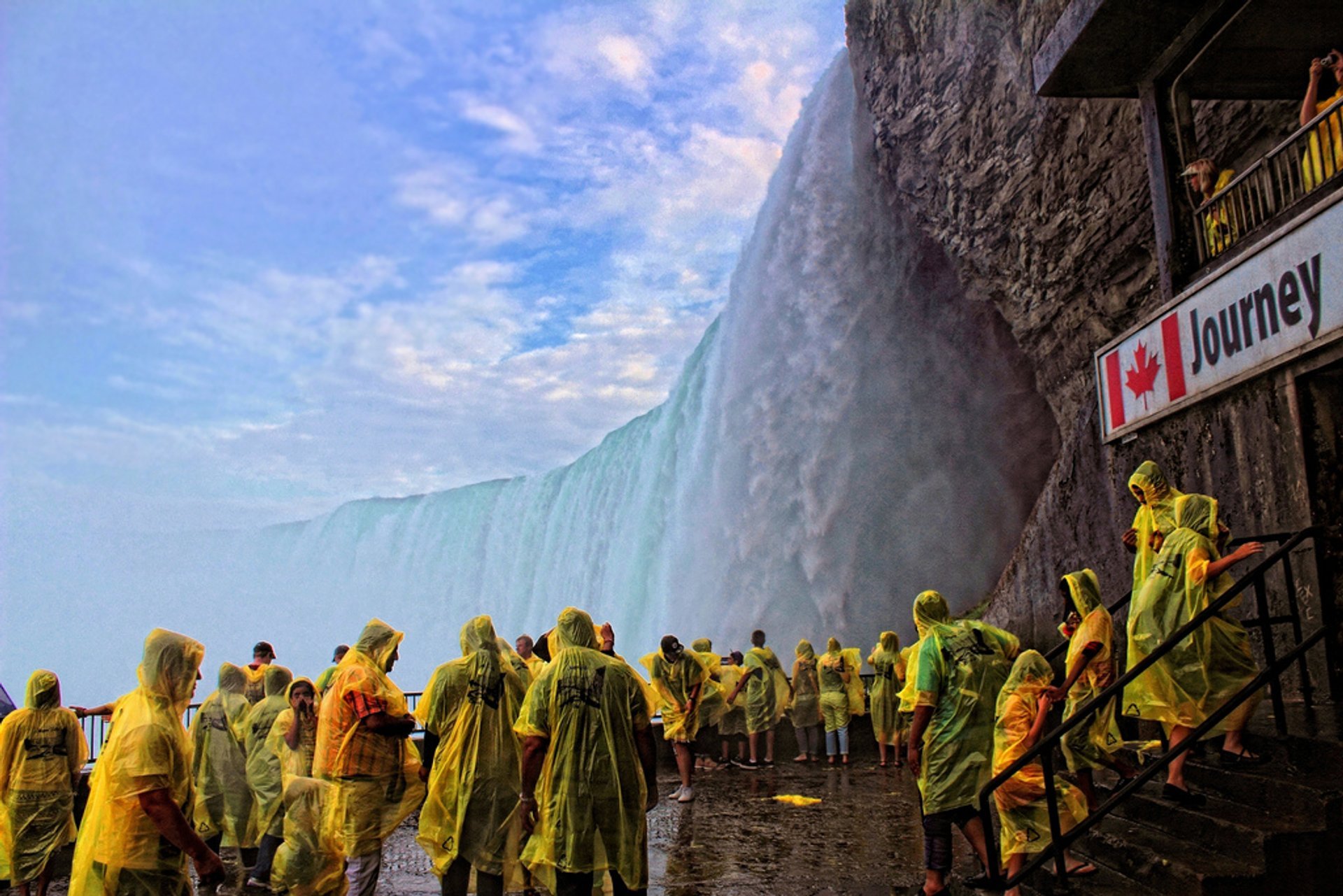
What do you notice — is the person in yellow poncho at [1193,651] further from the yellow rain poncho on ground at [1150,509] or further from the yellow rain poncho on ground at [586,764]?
the yellow rain poncho on ground at [586,764]

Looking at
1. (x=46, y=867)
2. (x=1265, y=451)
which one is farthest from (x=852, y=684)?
(x=46, y=867)

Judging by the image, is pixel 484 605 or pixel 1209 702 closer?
pixel 1209 702

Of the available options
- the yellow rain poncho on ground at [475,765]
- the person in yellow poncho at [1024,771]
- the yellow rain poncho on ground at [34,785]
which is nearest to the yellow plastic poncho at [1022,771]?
the person in yellow poncho at [1024,771]

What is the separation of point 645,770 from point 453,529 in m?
38.5

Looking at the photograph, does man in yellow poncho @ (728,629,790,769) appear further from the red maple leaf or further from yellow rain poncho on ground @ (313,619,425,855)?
yellow rain poncho on ground @ (313,619,425,855)

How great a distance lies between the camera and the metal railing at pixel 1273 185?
7301mm

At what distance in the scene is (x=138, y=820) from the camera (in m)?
3.70

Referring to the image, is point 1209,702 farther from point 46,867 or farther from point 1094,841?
point 46,867

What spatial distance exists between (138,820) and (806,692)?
9.34 metres

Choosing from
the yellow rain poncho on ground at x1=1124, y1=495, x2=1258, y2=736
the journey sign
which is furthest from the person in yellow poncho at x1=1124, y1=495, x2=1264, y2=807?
the journey sign

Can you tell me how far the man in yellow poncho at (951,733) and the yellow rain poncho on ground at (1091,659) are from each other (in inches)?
19.0

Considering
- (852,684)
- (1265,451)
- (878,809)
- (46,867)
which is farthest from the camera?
(852,684)

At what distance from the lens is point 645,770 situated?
4773 mm

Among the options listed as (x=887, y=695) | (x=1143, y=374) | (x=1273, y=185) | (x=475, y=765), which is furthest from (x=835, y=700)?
(x=475, y=765)
